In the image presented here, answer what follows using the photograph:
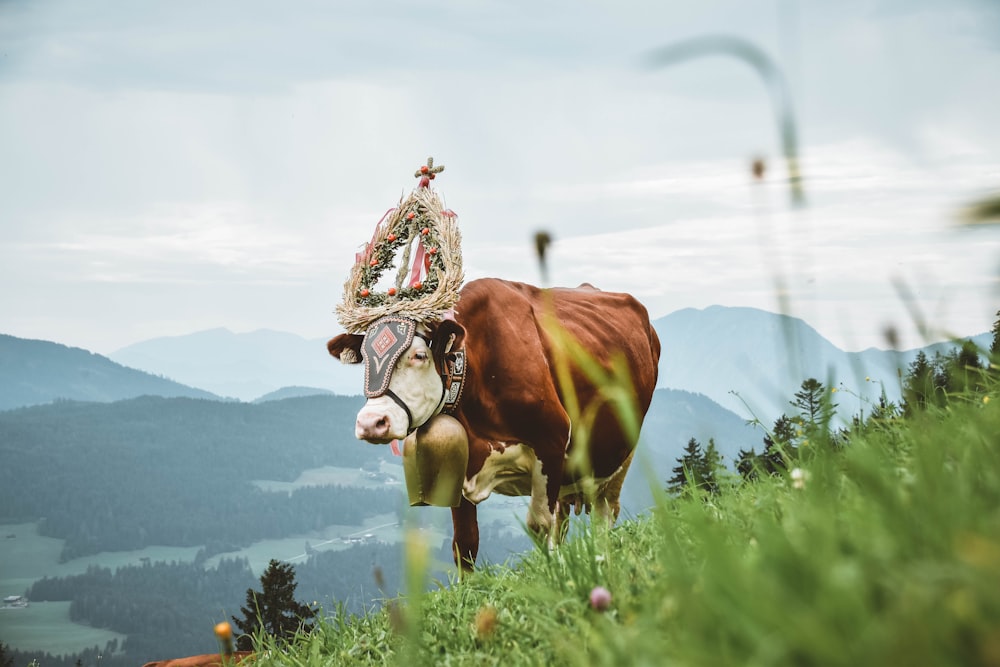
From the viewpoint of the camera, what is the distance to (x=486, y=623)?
324 cm

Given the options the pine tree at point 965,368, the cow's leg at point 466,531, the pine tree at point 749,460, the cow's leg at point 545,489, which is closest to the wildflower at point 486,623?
the pine tree at point 749,460

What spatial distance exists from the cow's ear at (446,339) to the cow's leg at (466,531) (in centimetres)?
121

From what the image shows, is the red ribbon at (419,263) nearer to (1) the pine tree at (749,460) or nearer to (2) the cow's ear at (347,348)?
(2) the cow's ear at (347,348)

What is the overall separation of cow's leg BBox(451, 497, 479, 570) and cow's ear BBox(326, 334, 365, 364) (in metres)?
1.35

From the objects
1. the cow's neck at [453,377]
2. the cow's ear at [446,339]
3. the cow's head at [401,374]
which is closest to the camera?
the cow's head at [401,374]

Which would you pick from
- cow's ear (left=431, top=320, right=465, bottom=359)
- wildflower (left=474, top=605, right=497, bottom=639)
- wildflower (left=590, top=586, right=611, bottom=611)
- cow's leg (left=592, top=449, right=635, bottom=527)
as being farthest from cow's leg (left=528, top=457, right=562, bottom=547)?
wildflower (left=590, top=586, right=611, bottom=611)

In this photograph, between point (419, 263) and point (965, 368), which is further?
point (419, 263)

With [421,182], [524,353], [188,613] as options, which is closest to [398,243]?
[421,182]

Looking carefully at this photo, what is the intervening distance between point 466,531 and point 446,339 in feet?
4.98

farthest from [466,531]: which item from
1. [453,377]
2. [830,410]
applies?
[830,410]

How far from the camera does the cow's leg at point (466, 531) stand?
6406 millimetres

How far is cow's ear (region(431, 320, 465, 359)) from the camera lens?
6.21 m

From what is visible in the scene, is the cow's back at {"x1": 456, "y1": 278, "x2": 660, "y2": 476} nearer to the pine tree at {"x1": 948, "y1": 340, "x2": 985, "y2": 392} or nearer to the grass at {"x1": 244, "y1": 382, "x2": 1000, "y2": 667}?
the pine tree at {"x1": 948, "y1": 340, "x2": 985, "y2": 392}

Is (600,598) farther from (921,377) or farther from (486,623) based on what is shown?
(921,377)
